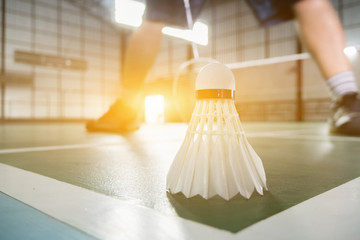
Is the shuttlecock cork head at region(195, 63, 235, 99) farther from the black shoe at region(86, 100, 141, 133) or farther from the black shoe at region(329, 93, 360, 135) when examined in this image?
the black shoe at region(86, 100, 141, 133)

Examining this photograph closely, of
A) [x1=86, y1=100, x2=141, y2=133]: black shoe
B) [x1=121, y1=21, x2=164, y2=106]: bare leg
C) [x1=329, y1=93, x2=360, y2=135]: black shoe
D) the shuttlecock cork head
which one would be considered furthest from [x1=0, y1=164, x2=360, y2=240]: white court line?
[x1=86, y1=100, x2=141, y2=133]: black shoe

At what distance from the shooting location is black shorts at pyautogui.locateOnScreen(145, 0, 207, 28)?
5.36 ft

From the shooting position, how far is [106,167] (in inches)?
29.5

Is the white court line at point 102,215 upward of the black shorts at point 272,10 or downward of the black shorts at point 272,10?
downward

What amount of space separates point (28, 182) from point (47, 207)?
0.61 feet

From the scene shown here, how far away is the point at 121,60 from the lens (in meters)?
16.7

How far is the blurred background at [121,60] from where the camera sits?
10047mm

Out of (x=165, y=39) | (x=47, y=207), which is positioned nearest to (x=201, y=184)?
(x=47, y=207)

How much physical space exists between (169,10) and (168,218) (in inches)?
59.3

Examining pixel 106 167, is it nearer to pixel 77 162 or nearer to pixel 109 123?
pixel 77 162

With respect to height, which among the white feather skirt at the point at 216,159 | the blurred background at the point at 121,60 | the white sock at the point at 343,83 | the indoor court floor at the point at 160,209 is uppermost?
the blurred background at the point at 121,60

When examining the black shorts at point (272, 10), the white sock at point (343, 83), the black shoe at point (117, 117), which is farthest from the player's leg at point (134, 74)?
the white sock at point (343, 83)

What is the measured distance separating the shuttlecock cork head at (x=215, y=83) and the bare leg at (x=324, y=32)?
1255mm

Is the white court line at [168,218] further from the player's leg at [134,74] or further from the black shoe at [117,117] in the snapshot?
the black shoe at [117,117]
